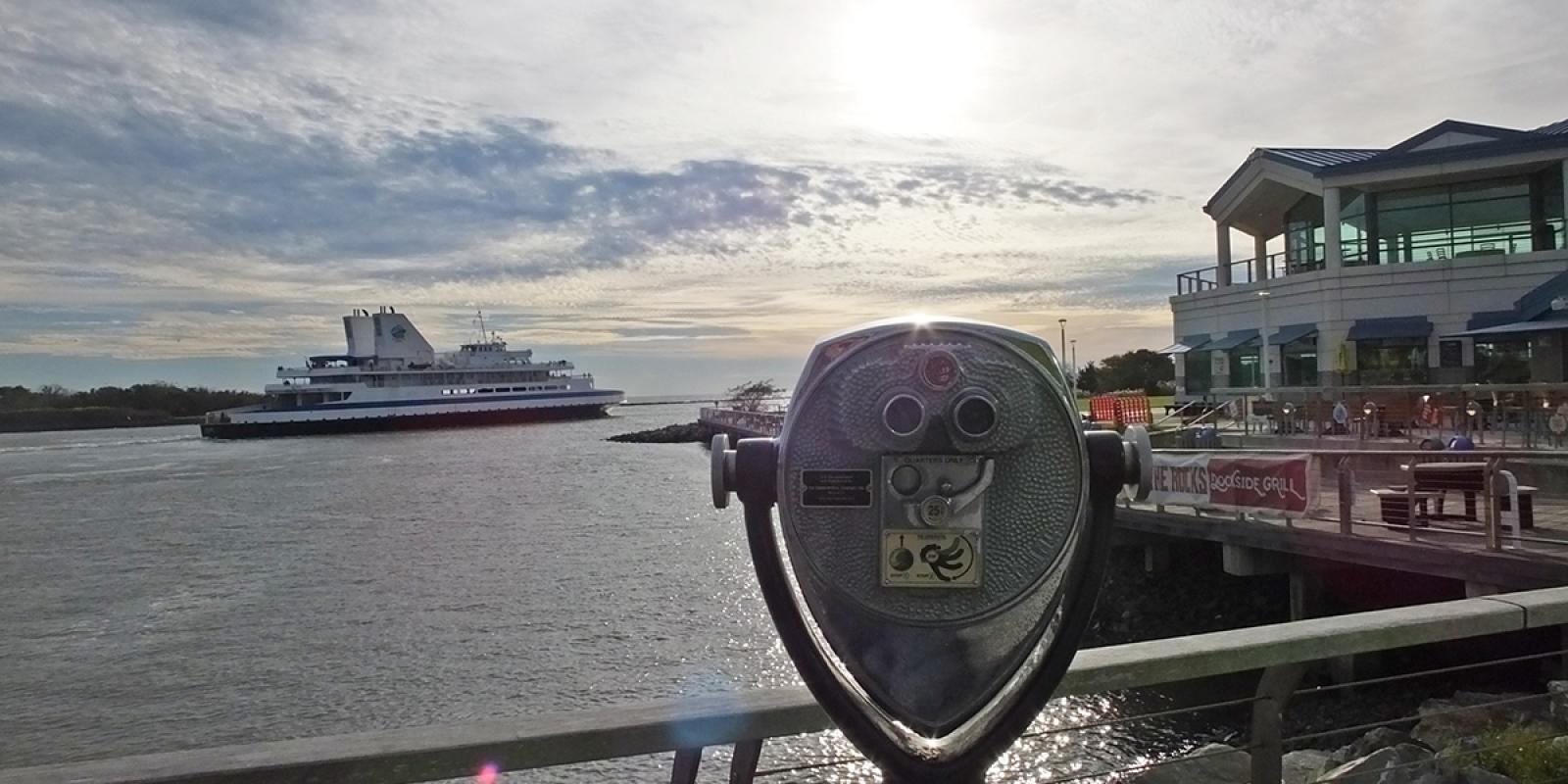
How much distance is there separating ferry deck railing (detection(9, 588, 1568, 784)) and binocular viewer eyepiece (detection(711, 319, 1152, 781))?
1.17 feet

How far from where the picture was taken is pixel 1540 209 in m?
23.5

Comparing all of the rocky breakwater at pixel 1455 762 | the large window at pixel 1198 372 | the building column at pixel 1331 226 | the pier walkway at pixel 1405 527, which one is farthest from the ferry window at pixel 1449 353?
the rocky breakwater at pixel 1455 762

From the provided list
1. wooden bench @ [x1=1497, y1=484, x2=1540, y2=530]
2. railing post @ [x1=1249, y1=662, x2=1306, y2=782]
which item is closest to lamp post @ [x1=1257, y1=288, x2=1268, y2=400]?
wooden bench @ [x1=1497, y1=484, x2=1540, y2=530]

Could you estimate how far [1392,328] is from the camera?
23.1 meters

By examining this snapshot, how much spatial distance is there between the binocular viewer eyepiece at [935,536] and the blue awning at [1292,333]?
1011 inches

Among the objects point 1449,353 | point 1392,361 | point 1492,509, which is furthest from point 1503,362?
point 1492,509

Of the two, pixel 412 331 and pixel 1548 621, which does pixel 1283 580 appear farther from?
pixel 412 331

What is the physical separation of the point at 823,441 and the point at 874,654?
1.11 ft

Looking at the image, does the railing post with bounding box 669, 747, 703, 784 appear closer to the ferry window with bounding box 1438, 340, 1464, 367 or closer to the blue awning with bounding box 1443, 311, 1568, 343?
Answer: the blue awning with bounding box 1443, 311, 1568, 343

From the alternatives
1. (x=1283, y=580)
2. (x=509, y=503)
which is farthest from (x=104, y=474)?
(x=1283, y=580)

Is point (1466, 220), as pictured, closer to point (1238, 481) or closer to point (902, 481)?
point (1238, 481)

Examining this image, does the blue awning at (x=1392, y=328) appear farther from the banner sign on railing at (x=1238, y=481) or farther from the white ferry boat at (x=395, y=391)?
the white ferry boat at (x=395, y=391)

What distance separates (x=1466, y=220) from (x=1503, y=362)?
4049 millimetres

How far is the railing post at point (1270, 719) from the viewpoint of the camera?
2.37 meters
